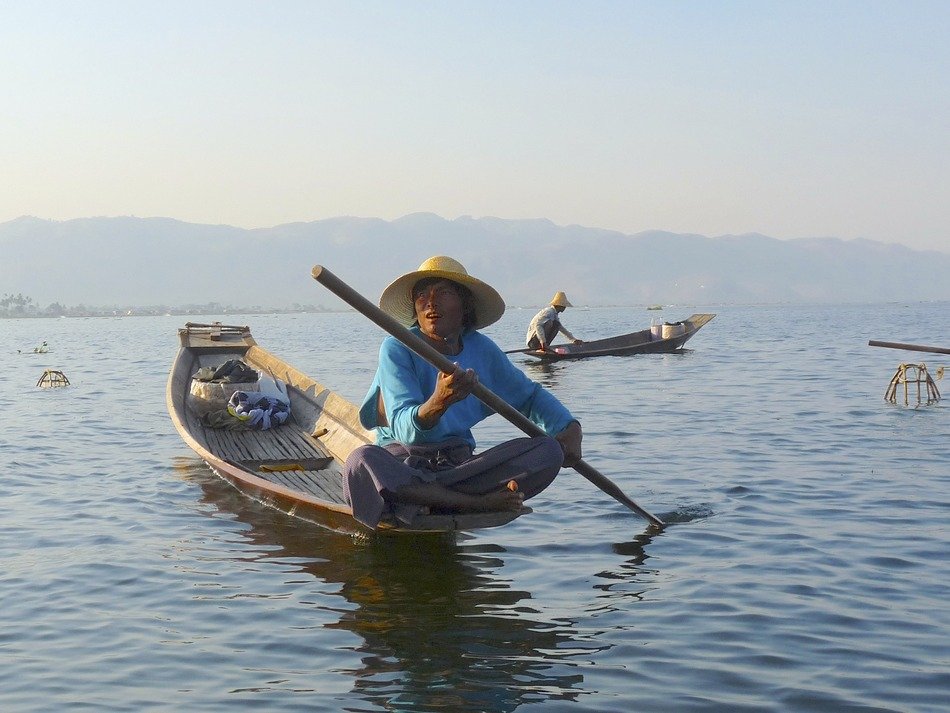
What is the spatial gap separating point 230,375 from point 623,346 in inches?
651

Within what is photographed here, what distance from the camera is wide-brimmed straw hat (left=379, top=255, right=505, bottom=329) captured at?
5.59 meters

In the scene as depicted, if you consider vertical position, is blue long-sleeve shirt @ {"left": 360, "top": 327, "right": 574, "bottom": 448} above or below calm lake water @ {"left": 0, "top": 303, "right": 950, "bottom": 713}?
above

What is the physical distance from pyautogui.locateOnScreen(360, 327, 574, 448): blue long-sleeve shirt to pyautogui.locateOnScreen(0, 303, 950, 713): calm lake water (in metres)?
0.96

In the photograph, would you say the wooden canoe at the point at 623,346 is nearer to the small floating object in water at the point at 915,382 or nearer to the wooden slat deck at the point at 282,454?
the small floating object in water at the point at 915,382

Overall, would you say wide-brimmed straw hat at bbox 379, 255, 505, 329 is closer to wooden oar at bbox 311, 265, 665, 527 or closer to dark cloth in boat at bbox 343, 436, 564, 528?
wooden oar at bbox 311, 265, 665, 527

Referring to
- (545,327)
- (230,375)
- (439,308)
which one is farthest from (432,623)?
(545,327)

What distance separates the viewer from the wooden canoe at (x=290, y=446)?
6.44m

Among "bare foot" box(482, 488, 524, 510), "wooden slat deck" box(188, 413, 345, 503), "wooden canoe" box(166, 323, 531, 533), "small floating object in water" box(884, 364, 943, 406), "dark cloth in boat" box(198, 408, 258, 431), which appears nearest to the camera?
"bare foot" box(482, 488, 524, 510)

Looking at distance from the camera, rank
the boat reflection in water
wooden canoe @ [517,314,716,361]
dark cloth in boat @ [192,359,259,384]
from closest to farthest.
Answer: the boat reflection in water
dark cloth in boat @ [192,359,259,384]
wooden canoe @ [517,314,716,361]

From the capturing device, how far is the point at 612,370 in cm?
2328

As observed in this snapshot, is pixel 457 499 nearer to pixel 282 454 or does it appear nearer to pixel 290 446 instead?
pixel 282 454

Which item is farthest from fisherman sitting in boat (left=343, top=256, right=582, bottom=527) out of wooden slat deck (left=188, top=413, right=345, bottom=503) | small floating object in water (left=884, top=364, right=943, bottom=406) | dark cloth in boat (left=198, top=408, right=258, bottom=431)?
small floating object in water (left=884, top=364, right=943, bottom=406)

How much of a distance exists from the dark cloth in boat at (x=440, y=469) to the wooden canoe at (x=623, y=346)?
1798cm

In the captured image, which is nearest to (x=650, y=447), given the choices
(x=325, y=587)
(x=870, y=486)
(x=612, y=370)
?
(x=870, y=486)
